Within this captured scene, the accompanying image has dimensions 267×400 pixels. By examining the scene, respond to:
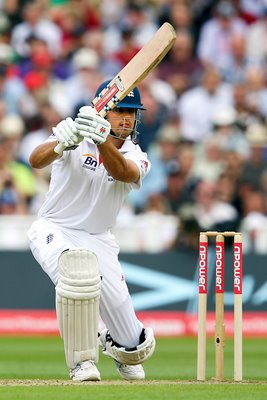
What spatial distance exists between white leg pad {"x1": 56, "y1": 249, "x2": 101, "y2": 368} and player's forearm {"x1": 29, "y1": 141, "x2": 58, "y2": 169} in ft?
1.58

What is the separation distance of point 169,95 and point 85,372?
7090 millimetres

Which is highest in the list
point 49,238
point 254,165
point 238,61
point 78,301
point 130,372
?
point 238,61

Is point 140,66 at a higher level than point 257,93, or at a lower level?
lower

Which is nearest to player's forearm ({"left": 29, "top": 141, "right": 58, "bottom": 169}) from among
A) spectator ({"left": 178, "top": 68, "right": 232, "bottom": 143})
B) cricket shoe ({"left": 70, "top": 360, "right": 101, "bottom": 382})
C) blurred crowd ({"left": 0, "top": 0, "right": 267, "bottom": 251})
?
cricket shoe ({"left": 70, "top": 360, "right": 101, "bottom": 382})

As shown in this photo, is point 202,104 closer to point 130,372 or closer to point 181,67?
point 181,67

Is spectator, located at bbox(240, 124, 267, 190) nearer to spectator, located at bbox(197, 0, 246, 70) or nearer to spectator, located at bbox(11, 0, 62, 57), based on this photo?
spectator, located at bbox(197, 0, 246, 70)

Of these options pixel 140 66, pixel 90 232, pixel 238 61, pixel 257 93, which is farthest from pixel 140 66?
pixel 238 61

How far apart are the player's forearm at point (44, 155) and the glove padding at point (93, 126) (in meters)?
0.25

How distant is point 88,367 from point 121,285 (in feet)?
1.93

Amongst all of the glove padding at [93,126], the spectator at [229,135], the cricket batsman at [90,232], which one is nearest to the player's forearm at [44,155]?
the cricket batsman at [90,232]

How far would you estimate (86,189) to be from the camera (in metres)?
6.13

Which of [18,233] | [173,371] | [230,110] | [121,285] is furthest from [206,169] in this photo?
[121,285]

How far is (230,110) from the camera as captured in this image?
12305 millimetres

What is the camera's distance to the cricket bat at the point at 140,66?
18.9 feet
